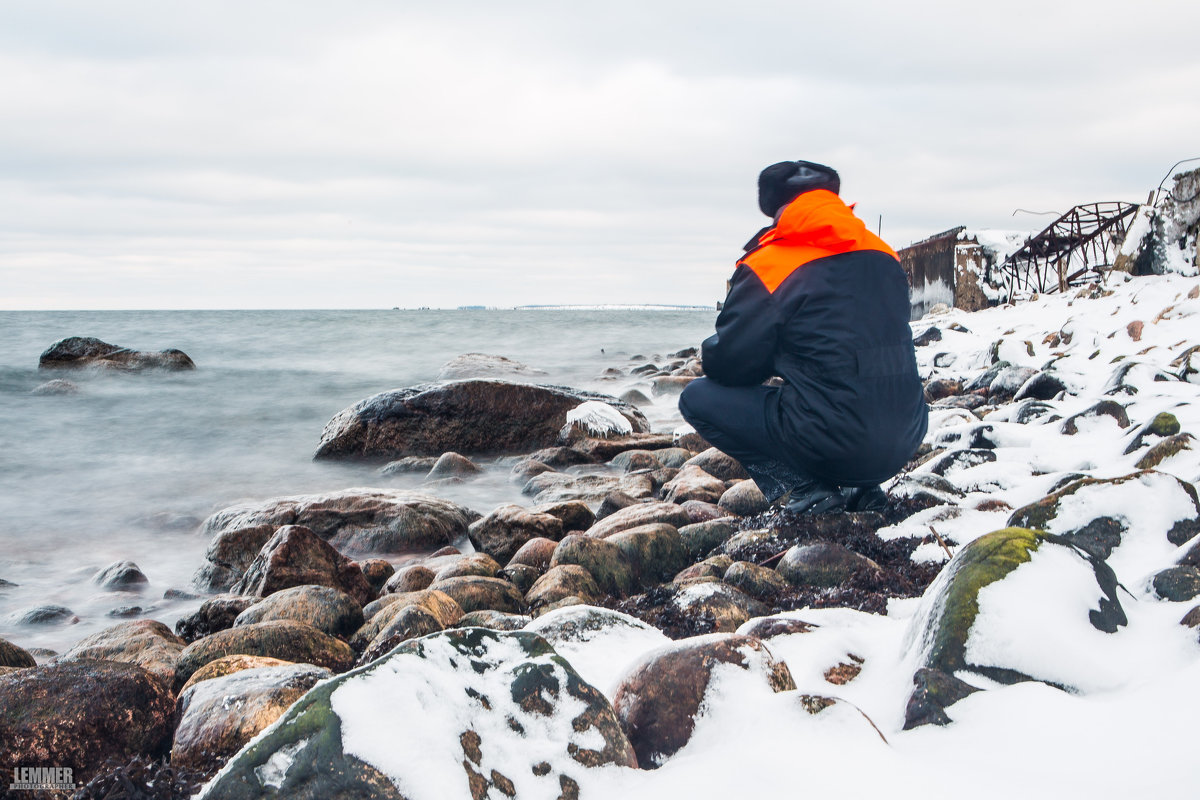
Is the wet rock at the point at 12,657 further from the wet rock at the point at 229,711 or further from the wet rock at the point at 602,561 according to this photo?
the wet rock at the point at 602,561

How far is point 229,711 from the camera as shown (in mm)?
2246

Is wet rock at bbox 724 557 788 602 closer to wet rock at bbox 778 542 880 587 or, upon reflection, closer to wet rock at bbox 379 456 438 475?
wet rock at bbox 778 542 880 587

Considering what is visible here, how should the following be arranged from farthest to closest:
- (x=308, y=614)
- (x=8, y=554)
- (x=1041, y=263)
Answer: (x=1041, y=263) < (x=8, y=554) < (x=308, y=614)

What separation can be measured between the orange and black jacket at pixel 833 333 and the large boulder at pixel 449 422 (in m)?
5.50

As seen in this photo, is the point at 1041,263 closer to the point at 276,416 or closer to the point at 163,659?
the point at 276,416

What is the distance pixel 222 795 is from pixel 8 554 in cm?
612

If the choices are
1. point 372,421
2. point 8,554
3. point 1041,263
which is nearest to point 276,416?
point 372,421

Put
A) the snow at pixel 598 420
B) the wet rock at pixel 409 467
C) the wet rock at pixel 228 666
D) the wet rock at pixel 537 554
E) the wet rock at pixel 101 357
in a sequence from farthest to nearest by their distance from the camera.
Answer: the wet rock at pixel 101 357
the snow at pixel 598 420
the wet rock at pixel 409 467
the wet rock at pixel 537 554
the wet rock at pixel 228 666

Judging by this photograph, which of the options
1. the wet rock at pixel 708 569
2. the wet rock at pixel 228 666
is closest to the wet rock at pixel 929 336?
the wet rock at pixel 708 569

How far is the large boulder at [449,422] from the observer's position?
350 inches

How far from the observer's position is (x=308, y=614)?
360 cm

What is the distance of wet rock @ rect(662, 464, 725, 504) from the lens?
5.36m

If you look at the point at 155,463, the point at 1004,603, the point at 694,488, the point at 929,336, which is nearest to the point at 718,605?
the point at 1004,603

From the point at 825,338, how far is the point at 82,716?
3.01 metres
